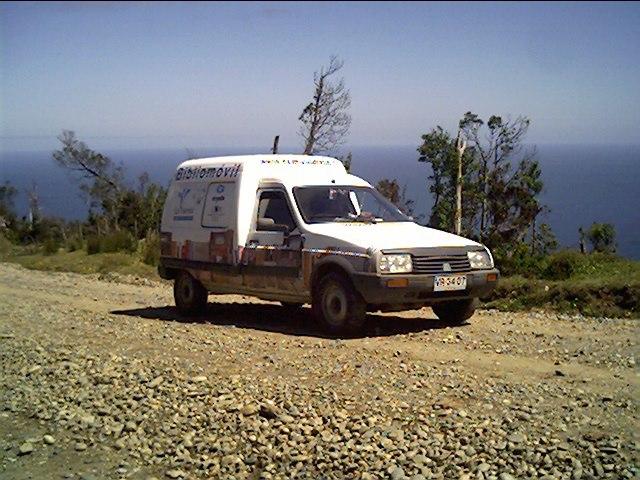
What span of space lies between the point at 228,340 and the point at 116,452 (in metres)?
3.12

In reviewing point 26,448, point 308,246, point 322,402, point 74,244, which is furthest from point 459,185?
point 26,448

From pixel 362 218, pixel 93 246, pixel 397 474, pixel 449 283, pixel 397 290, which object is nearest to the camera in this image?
pixel 397 474

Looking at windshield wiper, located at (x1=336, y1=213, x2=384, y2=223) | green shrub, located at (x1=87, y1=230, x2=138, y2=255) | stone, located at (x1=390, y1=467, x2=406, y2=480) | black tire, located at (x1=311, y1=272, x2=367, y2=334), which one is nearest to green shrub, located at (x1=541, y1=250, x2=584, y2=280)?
windshield wiper, located at (x1=336, y1=213, x2=384, y2=223)

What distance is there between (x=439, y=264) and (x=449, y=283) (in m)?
0.24

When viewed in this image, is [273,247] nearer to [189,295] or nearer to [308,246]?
[308,246]

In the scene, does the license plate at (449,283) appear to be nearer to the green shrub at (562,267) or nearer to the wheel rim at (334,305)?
the wheel rim at (334,305)

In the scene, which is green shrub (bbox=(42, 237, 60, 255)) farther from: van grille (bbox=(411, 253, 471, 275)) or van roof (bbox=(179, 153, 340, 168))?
van grille (bbox=(411, 253, 471, 275))

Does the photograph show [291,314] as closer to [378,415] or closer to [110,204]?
[378,415]

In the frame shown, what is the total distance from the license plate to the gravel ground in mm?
505

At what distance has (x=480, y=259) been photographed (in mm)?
10102

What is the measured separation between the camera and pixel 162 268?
12898mm

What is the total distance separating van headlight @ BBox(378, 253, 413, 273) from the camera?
939 cm

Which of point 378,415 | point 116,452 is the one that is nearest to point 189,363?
point 116,452

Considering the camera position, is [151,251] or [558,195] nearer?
[151,251]
